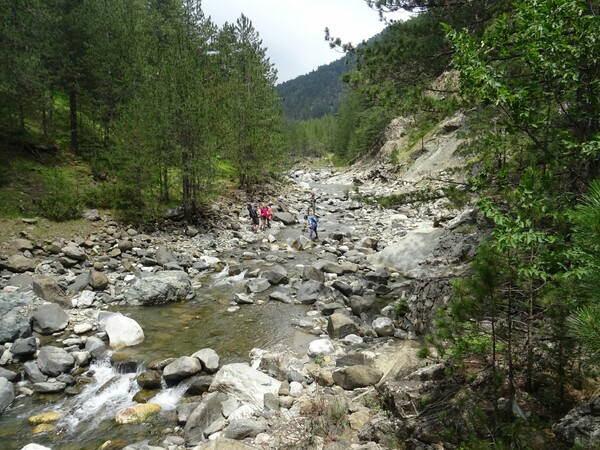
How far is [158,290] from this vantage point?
13562 mm

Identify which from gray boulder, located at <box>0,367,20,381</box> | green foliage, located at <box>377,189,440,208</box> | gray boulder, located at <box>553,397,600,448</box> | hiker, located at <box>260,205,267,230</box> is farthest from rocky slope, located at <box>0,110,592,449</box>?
hiker, located at <box>260,205,267,230</box>

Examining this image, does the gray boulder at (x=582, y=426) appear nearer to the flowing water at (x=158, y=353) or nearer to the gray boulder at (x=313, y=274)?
the flowing water at (x=158, y=353)

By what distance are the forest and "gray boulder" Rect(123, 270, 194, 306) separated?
8152mm

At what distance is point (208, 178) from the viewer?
22719 millimetres

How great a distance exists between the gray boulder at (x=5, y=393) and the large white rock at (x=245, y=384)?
14.0 feet

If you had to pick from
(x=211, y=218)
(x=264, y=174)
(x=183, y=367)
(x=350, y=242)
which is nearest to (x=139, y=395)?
(x=183, y=367)

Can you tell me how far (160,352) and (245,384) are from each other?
377cm

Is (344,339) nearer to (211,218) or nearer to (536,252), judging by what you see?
(536,252)

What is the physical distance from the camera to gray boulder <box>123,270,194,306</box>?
13.3 meters

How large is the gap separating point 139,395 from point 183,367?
1.05 m

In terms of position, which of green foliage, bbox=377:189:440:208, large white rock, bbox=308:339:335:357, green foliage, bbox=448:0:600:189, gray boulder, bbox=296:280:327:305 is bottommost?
large white rock, bbox=308:339:335:357

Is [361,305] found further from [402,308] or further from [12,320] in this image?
[12,320]

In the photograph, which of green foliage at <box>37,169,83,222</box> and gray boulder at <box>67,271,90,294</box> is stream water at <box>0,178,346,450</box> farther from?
green foliage at <box>37,169,83,222</box>

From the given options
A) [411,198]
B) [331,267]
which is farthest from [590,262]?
[331,267]
